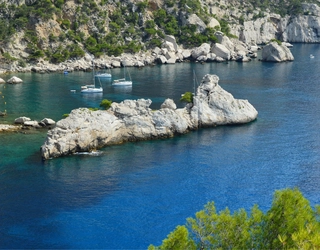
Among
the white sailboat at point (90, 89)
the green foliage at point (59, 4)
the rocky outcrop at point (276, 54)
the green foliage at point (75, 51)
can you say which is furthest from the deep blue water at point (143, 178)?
the rocky outcrop at point (276, 54)

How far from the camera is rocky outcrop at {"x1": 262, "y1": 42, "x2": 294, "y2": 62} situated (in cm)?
16338

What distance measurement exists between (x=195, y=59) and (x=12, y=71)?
61950mm

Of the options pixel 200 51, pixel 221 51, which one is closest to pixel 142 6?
pixel 200 51

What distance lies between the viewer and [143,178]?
2373 inches

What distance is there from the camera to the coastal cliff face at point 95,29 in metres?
145

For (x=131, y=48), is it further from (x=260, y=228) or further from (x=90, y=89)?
(x=260, y=228)

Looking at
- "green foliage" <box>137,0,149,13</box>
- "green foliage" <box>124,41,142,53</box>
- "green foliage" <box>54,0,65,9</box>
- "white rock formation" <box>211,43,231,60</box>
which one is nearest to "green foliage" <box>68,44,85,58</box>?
"green foliage" <box>54,0,65,9</box>

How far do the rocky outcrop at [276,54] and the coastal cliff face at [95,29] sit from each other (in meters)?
18.3

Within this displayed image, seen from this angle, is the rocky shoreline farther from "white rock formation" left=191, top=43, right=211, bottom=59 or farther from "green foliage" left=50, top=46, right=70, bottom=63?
"green foliage" left=50, top=46, right=70, bottom=63

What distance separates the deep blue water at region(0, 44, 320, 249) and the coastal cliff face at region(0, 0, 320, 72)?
162 ft

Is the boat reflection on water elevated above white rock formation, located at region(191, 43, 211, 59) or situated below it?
below

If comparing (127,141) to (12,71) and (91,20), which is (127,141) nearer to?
(12,71)

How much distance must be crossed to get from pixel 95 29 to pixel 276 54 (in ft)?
204

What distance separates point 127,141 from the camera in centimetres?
7462
